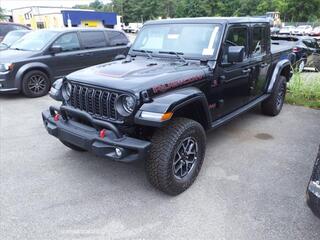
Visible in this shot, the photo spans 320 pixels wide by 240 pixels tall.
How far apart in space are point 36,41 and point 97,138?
598 cm

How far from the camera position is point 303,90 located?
7.09m

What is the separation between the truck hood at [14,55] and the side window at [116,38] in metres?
2.33

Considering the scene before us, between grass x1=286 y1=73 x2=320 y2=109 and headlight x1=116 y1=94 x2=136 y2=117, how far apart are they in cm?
516

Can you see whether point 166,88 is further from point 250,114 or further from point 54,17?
point 54,17

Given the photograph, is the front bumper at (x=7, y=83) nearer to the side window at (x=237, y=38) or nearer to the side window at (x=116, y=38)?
the side window at (x=116, y=38)

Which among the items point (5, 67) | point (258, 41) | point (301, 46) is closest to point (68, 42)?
point (5, 67)

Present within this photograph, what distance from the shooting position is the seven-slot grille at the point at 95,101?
121 inches

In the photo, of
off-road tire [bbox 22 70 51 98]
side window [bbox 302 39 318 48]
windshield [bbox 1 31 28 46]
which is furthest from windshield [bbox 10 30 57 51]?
side window [bbox 302 39 318 48]

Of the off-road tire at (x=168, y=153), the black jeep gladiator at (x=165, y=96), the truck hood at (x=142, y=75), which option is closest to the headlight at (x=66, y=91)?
the black jeep gladiator at (x=165, y=96)

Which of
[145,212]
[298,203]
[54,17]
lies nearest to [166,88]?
[145,212]

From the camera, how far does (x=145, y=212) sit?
3.07 metres

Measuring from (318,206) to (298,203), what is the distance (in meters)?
1.03

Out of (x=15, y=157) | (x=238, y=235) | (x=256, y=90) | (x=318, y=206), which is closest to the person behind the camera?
(x=318, y=206)

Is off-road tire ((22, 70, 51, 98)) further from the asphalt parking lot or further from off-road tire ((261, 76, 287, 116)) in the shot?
off-road tire ((261, 76, 287, 116))
